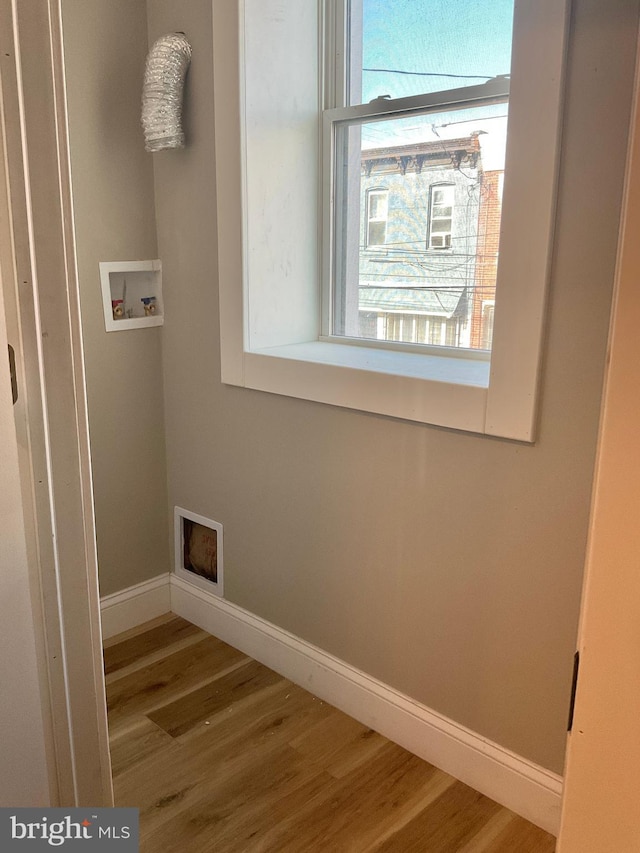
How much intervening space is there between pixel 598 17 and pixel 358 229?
2.93 ft

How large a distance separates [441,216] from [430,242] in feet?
0.24

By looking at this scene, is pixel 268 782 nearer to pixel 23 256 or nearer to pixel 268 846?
pixel 268 846

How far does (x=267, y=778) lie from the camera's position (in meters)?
1.85

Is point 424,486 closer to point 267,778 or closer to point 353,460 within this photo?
point 353,460

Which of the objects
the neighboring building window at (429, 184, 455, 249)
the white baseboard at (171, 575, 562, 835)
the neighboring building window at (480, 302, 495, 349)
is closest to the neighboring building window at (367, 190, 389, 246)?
the neighboring building window at (429, 184, 455, 249)

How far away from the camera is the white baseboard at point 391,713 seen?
1.72 m

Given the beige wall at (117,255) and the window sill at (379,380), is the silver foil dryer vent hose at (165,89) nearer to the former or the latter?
the beige wall at (117,255)

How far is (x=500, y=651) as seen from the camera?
1.74m

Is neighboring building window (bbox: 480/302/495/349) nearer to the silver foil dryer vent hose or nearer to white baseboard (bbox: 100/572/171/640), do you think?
the silver foil dryer vent hose

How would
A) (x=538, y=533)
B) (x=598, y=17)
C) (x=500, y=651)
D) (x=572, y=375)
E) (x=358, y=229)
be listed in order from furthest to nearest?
(x=358, y=229) < (x=500, y=651) < (x=538, y=533) < (x=572, y=375) < (x=598, y=17)

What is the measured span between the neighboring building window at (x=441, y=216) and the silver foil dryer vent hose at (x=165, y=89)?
0.78m

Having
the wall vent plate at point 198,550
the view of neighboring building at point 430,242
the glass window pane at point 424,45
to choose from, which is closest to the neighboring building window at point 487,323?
the view of neighboring building at point 430,242

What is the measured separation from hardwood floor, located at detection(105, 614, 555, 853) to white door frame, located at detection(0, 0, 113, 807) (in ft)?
1.83

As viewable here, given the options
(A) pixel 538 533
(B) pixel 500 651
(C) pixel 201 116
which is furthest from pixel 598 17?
(B) pixel 500 651
